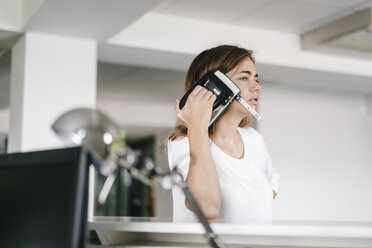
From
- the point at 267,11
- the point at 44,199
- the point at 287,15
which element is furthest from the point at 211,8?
the point at 44,199

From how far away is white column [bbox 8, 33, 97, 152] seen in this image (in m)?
4.09

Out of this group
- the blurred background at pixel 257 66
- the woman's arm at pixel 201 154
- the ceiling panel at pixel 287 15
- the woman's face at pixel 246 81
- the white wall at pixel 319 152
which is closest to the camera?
the woman's arm at pixel 201 154

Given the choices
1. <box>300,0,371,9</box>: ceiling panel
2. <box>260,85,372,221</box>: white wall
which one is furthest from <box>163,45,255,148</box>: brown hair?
<box>260,85,372,221</box>: white wall

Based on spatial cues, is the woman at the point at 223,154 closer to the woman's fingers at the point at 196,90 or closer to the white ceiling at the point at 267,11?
the woman's fingers at the point at 196,90

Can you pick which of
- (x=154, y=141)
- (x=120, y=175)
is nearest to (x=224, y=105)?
(x=154, y=141)

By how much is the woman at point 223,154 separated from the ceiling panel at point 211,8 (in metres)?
2.29

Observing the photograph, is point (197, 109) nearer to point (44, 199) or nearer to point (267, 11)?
point (44, 199)

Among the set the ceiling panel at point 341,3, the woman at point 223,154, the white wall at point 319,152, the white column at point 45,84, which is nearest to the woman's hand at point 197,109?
the woman at point 223,154

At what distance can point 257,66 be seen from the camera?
17.1ft

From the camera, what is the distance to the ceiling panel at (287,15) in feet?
14.4

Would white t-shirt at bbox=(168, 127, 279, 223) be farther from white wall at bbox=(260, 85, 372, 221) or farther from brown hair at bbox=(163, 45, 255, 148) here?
white wall at bbox=(260, 85, 372, 221)

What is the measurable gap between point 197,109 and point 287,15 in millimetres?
3115

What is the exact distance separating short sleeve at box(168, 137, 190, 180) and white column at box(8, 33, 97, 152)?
2356 mm

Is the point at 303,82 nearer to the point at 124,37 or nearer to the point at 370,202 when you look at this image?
the point at 370,202
